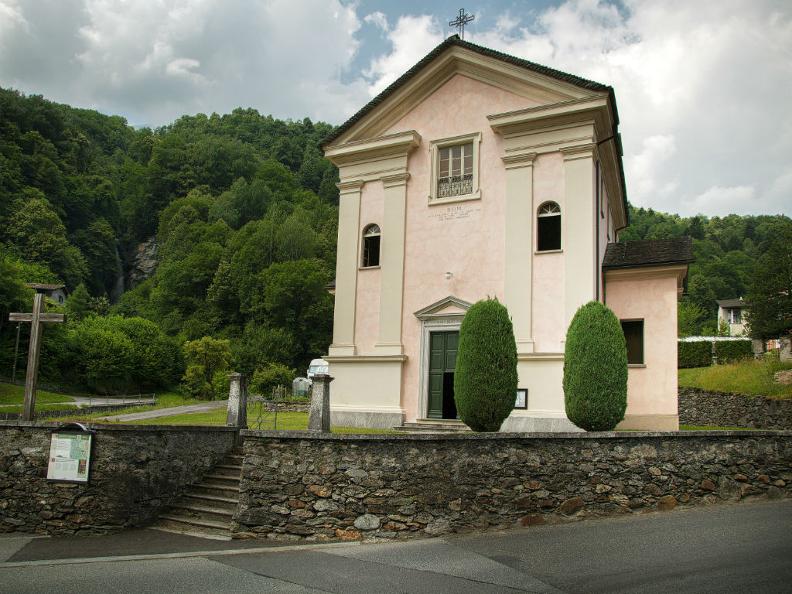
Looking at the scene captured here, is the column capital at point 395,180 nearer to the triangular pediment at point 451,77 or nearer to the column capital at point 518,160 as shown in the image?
the triangular pediment at point 451,77

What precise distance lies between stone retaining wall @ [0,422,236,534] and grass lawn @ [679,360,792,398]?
84.5 ft

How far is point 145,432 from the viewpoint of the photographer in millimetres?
11836

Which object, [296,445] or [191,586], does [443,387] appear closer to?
[296,445]

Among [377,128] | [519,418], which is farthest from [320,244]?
[519,418]

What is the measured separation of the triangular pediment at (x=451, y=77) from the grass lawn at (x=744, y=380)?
1813 cm

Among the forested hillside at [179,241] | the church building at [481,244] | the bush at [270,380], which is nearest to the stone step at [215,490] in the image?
the church building at [481,244]

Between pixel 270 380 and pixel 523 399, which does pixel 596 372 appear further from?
pixel 270 380

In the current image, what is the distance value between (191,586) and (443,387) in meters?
10.7

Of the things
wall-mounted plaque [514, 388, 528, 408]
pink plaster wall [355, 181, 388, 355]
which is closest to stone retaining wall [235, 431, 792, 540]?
wall-mounted plaque [514, 388, 528, 408]

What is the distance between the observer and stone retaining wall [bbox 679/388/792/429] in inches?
1045

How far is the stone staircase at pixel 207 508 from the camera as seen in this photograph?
1126cm

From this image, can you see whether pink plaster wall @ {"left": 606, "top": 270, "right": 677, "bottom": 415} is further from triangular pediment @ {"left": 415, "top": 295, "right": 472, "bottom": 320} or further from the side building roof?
triangular pediment @ {"left": 415, "top": 295, "right": 472, "bottom": 320}

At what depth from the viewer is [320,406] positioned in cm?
1192

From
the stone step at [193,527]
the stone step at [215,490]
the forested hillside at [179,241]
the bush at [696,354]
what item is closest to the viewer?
the stone step at [193,527]
